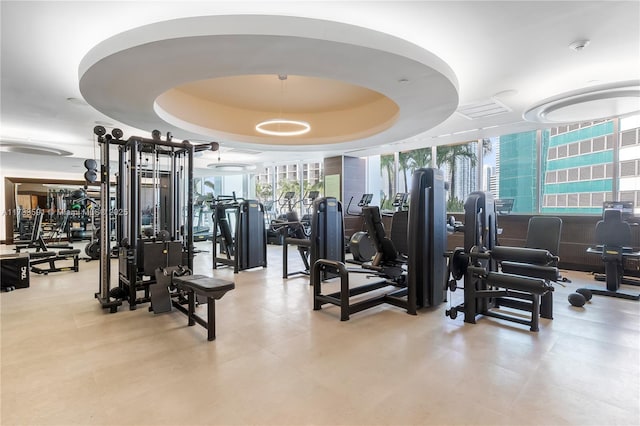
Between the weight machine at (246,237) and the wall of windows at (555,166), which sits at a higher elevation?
the wall of windows at (555,166)

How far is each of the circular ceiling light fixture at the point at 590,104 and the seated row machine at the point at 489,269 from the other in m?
2.59

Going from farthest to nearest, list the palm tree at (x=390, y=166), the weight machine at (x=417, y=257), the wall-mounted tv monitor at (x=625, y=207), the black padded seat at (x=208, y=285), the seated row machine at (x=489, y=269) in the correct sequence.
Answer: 1. the palm tree at (x=390, y=166)
2. the wall-mounted tv monitor at (x=625, y=207)
3. the weight machine at (x=417, y=257)
4. the seated row machine at (x=489, y=269)
5. the black padded seat at (x=208, y=285)

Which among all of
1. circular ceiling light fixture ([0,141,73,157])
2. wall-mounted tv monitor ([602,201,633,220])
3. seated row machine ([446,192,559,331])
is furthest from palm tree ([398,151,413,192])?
circular ceiling light fixture ([0,141,73,157])

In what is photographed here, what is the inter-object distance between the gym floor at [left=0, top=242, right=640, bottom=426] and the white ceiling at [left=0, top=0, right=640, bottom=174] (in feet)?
10.1

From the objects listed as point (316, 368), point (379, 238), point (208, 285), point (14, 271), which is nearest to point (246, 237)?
point (379, 238)

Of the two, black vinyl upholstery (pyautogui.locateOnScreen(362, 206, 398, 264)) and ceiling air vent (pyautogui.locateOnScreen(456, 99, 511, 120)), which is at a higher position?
ceiling air vent (pyautogui.locateOnScreen(456, 99, 511, 120))

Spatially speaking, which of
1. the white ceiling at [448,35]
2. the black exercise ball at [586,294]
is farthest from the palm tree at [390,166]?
the black exercise ball at [586,294]

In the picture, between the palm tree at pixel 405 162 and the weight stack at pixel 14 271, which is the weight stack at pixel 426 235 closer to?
the weight stack at pixel 14 271

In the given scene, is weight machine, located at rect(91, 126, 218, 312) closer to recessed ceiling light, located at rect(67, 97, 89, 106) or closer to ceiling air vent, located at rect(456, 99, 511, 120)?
recessed ceiling light, located at rect(67, 97, 89, 106)

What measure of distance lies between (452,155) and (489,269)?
19.8ft

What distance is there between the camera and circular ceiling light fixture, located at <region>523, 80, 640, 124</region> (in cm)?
473

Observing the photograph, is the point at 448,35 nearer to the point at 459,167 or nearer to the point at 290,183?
the point at 459,167

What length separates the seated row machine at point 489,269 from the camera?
3.54m

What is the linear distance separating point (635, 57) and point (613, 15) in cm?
144
